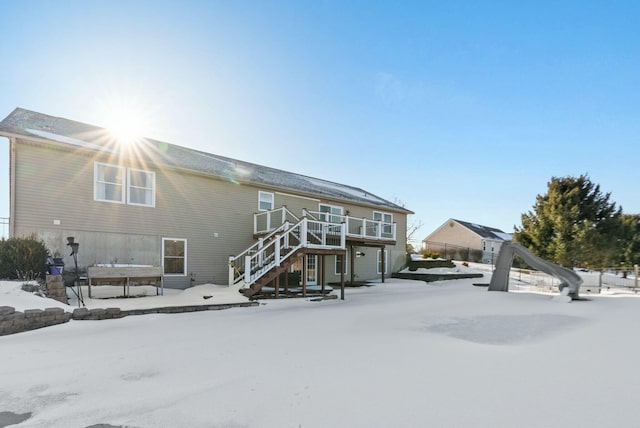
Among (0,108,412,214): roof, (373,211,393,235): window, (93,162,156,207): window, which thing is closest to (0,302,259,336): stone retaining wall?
(93,162,156,207): window

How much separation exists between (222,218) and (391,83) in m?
9.05

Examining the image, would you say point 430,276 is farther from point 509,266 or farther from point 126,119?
point 126,119

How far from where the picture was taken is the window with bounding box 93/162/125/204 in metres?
12.1

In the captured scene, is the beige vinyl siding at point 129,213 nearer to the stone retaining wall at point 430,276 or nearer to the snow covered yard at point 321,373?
the snow covered yard at point 321,373

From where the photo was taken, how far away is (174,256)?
1360cm

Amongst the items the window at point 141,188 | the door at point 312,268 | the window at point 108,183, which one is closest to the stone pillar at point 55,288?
the window at point 108,183

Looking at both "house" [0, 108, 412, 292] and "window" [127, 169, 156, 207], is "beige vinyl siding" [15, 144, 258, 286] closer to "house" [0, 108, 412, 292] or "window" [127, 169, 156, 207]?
"house" [0, 108, 412, 292]

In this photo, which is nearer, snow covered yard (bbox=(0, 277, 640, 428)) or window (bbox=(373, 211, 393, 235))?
snow covered yard (bbox=(0, 277, 640, 428))

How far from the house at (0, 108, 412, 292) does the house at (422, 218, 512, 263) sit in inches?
978

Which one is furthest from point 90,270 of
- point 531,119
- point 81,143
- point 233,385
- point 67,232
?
point 531,119

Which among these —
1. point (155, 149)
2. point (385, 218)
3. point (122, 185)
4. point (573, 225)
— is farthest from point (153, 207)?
point (573, 225)

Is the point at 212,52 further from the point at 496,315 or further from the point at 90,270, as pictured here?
the point at 496,315

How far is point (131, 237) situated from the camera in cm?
1269

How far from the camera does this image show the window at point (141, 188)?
505 inches
